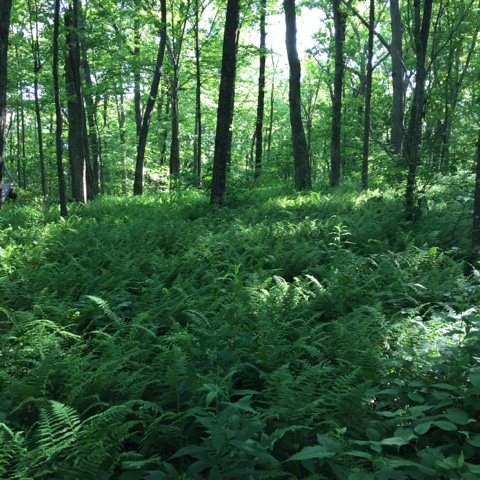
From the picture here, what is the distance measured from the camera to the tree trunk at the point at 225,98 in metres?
9.66

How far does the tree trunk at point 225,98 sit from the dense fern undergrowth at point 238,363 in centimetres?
403

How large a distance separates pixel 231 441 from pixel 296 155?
41.3 ft

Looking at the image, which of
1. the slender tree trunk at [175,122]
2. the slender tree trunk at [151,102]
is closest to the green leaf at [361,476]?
the slender tree trunk at [151,102]

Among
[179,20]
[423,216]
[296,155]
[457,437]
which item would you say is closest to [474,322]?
[457,437]

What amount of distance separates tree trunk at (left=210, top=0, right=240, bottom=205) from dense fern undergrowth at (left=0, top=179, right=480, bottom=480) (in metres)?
4.03

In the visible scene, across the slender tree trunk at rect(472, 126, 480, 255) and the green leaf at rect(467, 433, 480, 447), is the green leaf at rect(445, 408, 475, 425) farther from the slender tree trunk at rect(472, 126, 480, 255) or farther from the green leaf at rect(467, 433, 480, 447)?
the slender tree trunk at rect(472, 126, 480, 255)

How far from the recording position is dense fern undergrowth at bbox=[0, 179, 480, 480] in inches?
89.4

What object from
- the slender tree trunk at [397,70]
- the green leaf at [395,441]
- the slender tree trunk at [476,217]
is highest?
the slender tree trunk at [397,70]

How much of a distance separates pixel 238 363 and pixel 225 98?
843 centimetres

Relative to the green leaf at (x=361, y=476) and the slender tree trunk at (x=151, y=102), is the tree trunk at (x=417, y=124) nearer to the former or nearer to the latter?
the green leaf at (x=361, y=476)

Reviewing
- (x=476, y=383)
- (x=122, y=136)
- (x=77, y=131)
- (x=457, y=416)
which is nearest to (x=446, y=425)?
(x=457, y=416)

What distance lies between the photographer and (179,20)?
1748cm

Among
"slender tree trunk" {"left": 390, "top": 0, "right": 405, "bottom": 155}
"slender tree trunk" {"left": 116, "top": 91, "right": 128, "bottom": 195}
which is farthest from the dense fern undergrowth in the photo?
"slender tree trunk" {"left": 116, "top": 91, "right": 128, "bottom": 195}

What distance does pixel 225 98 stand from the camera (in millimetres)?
10258
